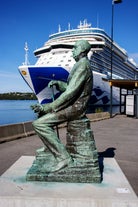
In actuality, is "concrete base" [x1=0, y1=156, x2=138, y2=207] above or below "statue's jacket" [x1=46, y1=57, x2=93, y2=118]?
below

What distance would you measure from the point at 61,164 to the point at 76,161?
266 mm

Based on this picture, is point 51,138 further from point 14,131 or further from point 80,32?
point 80,32

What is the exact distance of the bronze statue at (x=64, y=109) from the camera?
452 cm

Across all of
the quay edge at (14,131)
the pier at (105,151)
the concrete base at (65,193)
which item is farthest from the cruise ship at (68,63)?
the concrete base at (65,193)

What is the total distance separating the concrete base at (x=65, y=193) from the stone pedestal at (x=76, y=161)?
0.36ft

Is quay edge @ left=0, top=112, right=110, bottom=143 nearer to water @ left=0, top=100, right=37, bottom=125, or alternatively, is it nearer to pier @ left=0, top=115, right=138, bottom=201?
pier @ left=0, top=115, right=138, bottom=201

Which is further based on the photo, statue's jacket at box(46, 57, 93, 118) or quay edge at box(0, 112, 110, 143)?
quay edge at box(0, 112, 110, 143)

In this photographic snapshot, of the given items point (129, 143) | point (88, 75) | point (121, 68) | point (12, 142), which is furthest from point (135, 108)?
point (121, 68)

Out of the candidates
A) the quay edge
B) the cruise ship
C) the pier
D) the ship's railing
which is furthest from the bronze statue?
the ship's railing

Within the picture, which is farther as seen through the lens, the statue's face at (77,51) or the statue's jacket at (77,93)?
the statue's face at (77,51)

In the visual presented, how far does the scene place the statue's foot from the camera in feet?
14.4

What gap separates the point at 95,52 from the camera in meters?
42.7

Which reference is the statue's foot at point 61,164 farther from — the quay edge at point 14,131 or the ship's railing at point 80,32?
the ship's railing at point 80,32

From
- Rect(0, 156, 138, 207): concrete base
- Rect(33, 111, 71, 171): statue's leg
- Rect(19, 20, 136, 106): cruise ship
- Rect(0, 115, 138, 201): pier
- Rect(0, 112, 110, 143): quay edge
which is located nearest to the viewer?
Rect(0, 156, 138, 207): concrete base
